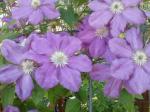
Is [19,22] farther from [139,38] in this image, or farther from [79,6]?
[139,38]

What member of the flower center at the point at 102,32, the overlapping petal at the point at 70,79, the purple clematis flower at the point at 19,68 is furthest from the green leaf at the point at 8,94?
the flower center at the point at 102,32

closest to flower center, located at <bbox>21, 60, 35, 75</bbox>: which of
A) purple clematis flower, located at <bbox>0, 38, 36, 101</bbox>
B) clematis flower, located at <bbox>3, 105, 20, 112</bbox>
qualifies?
purple clematis flower, located at <bbox>0, 38, 36, 101</bbox>

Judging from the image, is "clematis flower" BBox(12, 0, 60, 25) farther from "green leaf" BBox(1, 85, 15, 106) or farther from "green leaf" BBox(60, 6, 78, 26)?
"green leaf" BBox(1, 85, 15, 106)

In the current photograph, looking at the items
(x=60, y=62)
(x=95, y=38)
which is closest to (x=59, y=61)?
(x=60, y=62)

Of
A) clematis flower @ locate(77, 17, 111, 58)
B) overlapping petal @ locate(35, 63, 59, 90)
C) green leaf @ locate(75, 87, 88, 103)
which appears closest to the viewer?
overlapping petal @ locate(35, 63, 59, 90)

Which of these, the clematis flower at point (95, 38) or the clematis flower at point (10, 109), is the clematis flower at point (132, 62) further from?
the clematis flower at point (10, 109)

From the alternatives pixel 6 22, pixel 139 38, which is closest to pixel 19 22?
pixel 6 22
